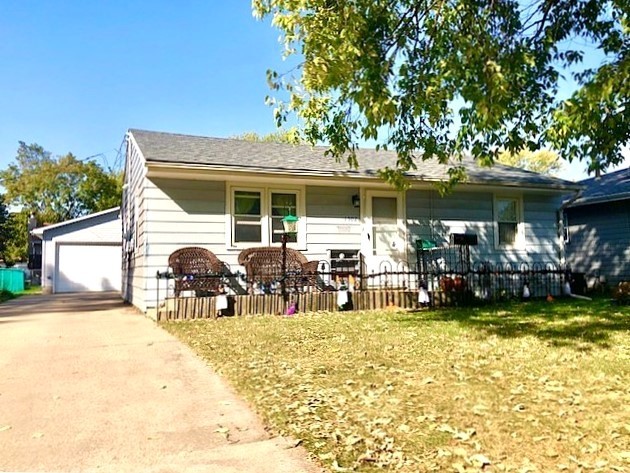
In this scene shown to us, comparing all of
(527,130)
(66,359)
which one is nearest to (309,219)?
(527,130)

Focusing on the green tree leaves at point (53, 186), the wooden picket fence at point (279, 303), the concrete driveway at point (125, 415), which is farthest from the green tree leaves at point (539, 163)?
the concrete driveway at point (125, 415)

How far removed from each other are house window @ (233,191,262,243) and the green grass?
3.16 m

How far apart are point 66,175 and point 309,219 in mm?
34441

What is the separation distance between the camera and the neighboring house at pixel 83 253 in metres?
21.7

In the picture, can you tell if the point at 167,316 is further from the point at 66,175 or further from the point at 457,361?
the point at 66,175

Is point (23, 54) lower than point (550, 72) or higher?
higher

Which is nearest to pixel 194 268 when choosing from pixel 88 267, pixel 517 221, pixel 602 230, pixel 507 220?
pixel 507 220

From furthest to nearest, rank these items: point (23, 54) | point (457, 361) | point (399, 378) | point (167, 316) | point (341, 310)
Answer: point (23, 54) → point (341, 310) → point (167, 316) → point (457, 361) → point (399, 378)

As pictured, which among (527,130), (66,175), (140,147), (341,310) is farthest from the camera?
(66,175)

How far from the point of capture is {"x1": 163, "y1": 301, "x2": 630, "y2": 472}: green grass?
284cm

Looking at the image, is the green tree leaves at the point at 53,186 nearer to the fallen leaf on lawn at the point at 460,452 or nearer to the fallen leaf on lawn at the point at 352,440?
the fallen leaf on lawn at the point at 352,440

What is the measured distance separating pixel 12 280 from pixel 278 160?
1745 centimetres

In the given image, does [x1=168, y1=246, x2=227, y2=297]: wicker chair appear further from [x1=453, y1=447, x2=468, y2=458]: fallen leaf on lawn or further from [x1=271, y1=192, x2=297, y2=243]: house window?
[x1=453, y1=447, x2=468, y2=458]: fallen leaf on lawn

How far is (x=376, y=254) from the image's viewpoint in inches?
450
